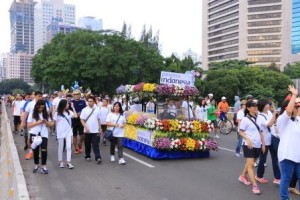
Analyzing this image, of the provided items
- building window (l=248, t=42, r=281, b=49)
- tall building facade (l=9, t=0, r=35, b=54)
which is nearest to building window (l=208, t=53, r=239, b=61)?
building window (l=248, t=42, r=281, b=49)

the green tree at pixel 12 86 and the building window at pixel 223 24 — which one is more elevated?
the building window at pixel 223 24

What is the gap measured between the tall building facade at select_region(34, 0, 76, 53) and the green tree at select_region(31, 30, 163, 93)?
84.8 metres

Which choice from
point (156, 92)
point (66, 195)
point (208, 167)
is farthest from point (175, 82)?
point (66, 195)

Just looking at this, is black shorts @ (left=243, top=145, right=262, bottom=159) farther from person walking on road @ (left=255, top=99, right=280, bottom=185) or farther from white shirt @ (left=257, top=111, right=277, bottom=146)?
white shirt @ (left=257, top=111, right=277, bottom=146)

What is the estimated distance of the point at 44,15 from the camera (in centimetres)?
13288

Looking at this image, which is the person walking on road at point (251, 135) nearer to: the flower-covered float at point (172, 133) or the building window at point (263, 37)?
the flower-covered float at point (172, 133)

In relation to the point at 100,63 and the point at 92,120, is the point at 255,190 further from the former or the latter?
the point at 100,63

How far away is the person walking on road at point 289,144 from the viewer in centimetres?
579

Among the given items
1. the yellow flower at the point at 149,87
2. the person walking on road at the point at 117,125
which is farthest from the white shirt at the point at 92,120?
the yellow flower at the point at 149,87

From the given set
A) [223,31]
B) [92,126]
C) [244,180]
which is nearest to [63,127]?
[92,126]

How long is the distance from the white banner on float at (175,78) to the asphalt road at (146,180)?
229 centimetres

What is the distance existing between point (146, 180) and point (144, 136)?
3067 millimetres

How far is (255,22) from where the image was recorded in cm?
12975

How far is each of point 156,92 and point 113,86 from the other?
3857 cm
